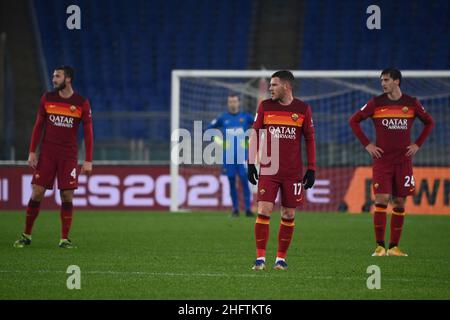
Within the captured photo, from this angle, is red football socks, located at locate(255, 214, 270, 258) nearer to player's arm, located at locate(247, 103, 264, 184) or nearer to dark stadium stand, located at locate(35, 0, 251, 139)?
player's arm, located at locate(247, 103, 264, 184)

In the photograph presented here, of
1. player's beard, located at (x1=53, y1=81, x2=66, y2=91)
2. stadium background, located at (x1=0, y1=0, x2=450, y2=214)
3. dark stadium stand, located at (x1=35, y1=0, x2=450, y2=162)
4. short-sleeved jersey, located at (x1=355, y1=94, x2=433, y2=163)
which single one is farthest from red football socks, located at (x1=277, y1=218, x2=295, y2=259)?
dark stadium stand, located at (x1=35, y1=0, x2=450, y2=162)

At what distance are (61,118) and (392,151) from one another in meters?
3.80

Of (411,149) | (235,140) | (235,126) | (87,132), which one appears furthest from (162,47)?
(411,149)

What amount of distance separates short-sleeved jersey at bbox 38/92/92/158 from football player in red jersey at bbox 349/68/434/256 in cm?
317

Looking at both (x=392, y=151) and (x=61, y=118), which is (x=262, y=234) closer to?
(x=392, y=151)

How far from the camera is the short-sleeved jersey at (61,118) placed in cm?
1144

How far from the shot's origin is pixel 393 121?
437 inches

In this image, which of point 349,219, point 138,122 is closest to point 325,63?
point 138,122

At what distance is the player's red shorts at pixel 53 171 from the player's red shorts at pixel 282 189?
9.81ft

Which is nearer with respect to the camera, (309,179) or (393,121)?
(309,179)

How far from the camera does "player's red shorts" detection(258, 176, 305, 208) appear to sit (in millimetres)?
9325

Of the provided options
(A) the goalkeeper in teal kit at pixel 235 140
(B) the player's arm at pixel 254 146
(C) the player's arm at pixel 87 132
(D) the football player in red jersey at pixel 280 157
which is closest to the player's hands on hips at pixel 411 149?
(D) the football player in red jersey at pixel 280 157

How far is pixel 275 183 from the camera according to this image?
A: 9367mm

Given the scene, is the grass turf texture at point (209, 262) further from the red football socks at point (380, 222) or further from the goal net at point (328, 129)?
the goal net at point (328, 129)
